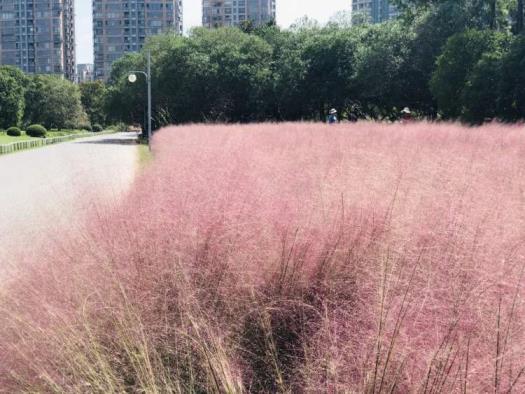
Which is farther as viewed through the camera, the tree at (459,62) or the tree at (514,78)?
the tree at (459,62)

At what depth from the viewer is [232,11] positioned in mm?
144875

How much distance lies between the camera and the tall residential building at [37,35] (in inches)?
5138

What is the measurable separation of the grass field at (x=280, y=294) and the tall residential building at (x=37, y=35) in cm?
13533

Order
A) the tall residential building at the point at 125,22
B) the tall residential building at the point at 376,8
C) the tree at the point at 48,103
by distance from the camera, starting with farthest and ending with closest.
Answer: the tall residential building at the point at 125,22 → the tall residential building at the point at 376,8 → the tree at the point at 48,103

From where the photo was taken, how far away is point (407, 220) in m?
3.24

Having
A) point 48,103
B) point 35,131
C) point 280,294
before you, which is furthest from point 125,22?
point 280,294

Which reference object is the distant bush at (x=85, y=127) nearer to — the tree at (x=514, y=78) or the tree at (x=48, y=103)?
the tree at (x=48, y=103)

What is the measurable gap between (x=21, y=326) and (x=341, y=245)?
1655 millimetres

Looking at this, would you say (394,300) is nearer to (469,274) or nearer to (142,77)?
(469,274)

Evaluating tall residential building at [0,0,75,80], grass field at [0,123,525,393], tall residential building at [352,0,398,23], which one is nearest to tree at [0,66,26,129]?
grass field at [0,123,525,393]

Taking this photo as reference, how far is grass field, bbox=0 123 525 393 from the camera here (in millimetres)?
2166

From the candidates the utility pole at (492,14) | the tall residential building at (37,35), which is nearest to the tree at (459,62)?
the utility pole at (492,14)

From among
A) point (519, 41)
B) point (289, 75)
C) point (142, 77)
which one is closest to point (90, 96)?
point (142, 77)

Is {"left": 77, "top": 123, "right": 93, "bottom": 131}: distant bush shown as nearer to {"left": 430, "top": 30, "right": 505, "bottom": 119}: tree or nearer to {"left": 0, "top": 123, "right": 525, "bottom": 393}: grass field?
{"left": 430, "top": 30, "right": 505, "bottom": 119}: tree
